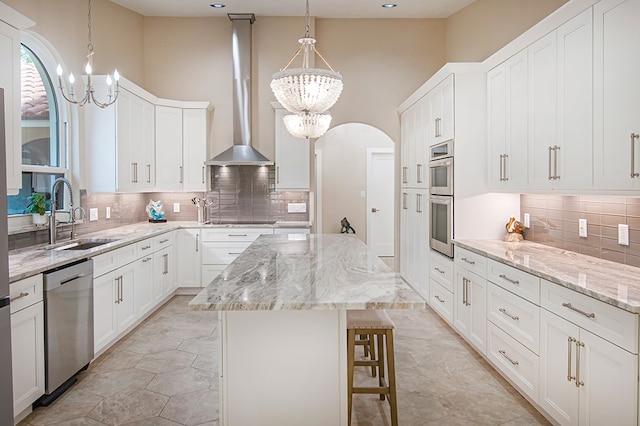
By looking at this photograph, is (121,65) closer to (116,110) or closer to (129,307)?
(116,110)

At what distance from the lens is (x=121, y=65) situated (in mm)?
5164

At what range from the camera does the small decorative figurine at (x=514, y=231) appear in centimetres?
370

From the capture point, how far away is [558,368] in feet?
7.56

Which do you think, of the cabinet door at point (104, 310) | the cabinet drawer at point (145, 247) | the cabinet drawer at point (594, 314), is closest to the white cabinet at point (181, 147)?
the cabinet drawer at point (145, 247)

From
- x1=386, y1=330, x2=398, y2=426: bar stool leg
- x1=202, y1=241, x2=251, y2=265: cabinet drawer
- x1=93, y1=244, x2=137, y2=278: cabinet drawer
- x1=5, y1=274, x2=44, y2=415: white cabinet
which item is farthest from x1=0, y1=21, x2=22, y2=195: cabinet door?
x1=202, y1=241, x2=251, y2=265: cabinet drawer

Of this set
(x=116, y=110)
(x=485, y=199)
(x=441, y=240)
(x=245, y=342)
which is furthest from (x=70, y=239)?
(x=485, y=199)

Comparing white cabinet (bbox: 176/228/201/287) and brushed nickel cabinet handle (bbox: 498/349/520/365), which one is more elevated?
white cabinet (bbox: 176/228/201/287)

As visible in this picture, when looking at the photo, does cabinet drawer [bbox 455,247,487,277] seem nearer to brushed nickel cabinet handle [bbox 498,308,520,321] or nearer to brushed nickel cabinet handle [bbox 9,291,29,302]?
brushed nickel cabinet handle [bbox 498,308,520,321]

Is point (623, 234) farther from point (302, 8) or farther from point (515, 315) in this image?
point (302, 8)

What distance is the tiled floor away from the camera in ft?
8.50

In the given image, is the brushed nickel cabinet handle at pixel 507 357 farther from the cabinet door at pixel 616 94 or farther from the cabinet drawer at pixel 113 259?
the cabinet drawer at pixel 113 259

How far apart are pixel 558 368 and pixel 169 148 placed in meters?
4.82

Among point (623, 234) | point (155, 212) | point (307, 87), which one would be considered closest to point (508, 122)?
point (623, 234)

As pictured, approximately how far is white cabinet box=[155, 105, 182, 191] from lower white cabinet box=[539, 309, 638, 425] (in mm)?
4512
